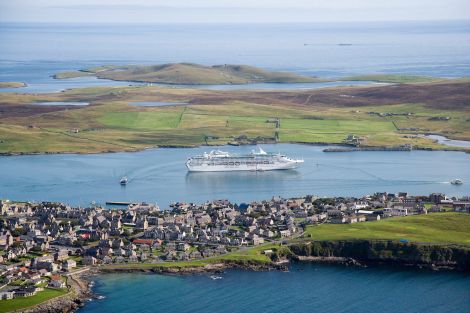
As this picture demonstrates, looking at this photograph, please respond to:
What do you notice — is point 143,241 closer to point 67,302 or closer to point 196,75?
point 67,302

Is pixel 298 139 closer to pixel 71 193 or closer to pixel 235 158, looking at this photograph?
pixel 235 158

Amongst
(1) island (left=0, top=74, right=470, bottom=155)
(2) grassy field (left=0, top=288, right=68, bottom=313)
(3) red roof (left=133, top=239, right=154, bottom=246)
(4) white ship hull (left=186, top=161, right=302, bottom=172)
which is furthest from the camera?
(1) island (left=0, top=74, right=470, bottom=155)

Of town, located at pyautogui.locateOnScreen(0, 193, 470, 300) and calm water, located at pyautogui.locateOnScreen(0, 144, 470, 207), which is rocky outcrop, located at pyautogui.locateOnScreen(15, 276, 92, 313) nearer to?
town, located at pyautogui.locateOnScreen(0, 193, 470, 300)

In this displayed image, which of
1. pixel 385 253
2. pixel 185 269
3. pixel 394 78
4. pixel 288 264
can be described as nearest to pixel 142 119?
pixel 394 78

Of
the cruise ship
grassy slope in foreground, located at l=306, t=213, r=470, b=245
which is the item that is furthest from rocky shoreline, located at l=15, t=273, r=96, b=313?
the cruise ship

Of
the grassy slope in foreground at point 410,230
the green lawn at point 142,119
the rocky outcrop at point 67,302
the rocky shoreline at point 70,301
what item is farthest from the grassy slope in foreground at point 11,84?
the rocky outcrop at point 67,302

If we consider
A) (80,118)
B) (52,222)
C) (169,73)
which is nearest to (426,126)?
(80,118)

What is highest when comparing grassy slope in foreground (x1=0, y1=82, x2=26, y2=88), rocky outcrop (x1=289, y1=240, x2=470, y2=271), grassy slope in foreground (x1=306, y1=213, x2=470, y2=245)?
grassy slope in foreground (x1=0, y1=82, x2=26, y2=88)
